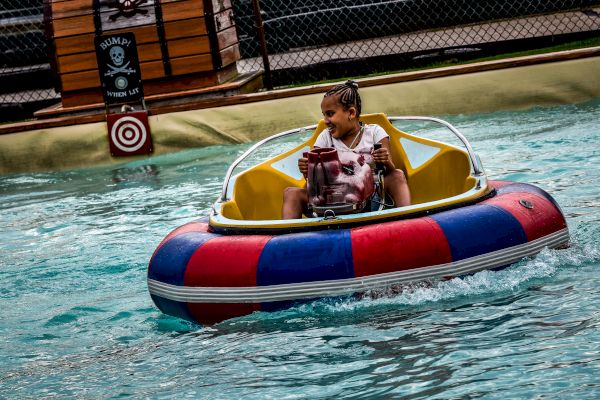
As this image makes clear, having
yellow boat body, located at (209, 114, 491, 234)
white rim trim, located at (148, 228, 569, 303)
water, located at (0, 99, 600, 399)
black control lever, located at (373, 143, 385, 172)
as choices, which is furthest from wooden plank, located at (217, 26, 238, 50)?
white rim trim, located at (148, 228, 569, 303)

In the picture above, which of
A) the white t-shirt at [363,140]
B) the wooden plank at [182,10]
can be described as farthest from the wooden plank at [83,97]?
the white t-shirt at [363,140]

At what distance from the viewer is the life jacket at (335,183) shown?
4.66 m

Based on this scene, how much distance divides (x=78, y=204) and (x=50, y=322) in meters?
3.08

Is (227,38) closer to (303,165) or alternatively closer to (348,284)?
(303,165)

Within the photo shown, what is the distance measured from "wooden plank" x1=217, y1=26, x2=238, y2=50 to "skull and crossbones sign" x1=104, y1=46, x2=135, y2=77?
1.10 meters

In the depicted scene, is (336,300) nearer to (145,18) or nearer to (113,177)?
(113,177)

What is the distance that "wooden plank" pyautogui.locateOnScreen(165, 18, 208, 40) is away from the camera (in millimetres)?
10078

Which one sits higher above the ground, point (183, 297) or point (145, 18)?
point (145, 18)

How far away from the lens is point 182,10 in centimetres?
1008

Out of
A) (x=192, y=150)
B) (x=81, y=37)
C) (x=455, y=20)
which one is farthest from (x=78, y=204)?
(x=455, y=20)

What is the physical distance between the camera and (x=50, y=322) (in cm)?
495

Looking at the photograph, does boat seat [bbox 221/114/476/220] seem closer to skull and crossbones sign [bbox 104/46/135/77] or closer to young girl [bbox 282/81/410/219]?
young girl [bbox 282/81/410/219]

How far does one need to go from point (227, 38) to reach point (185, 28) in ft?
2.09

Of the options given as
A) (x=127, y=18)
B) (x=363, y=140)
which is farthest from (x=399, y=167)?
(x=127, y=18)
